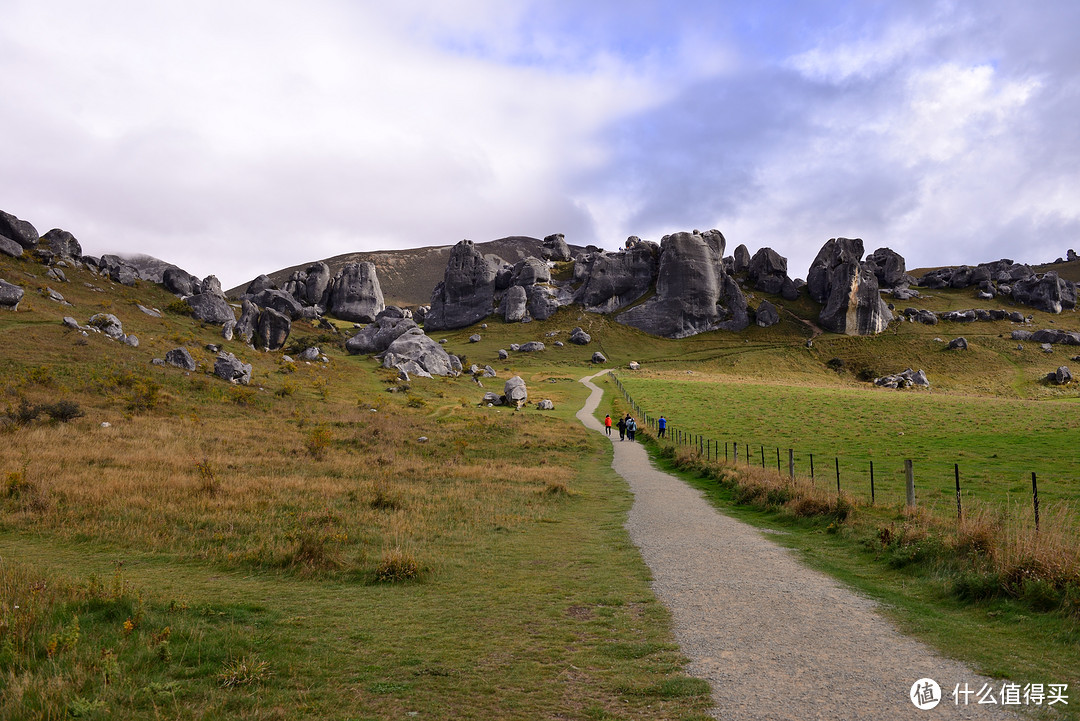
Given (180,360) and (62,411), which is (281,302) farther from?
(62,411)

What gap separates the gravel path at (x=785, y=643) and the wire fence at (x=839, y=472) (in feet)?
15.6

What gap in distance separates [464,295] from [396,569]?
173402 mm

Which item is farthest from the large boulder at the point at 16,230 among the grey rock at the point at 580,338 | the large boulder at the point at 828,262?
the large boulder at the point at 828,262

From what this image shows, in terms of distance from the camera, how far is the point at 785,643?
780 cm

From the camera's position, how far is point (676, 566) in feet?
40.2

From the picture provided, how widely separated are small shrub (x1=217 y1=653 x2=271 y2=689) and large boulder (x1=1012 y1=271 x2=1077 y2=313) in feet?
717

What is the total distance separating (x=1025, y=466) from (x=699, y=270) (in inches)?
5693

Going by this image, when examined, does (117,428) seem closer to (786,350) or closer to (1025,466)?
(1025,466)

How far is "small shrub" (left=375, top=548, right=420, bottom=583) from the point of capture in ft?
37.1

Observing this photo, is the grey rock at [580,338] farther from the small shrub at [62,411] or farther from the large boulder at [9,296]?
the small shrub at [62,411]

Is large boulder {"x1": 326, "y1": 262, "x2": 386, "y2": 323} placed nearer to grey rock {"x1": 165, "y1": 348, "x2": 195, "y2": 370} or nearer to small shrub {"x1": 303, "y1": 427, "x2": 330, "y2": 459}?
grey rock {"x1": 165, "y1": 348, "x2": 195, "y2": 370}

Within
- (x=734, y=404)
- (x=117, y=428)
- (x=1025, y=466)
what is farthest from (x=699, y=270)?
(x=117, y=428)

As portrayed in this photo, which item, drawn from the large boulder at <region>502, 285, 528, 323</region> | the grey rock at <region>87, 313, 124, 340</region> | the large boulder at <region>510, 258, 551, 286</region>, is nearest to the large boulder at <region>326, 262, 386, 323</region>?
the large boulder at <region>502, 285, 528, 323</region>

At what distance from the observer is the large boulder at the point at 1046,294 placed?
165 metres
